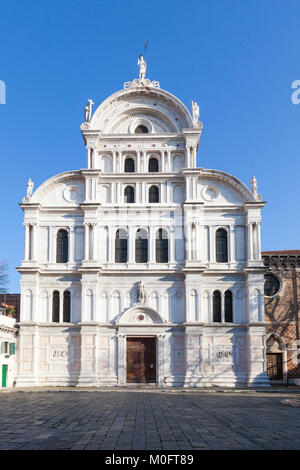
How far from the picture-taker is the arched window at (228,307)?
39312 mm

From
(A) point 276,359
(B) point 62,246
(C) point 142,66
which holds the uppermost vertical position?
(C) point 142,66

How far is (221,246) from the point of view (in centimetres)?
4050

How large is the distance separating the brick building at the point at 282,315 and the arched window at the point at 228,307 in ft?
14.4

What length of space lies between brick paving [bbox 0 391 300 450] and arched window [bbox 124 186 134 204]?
16.4 m

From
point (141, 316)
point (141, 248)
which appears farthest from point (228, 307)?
point (141, 248)

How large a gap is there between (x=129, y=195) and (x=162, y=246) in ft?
15.6

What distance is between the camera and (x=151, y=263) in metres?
39.6

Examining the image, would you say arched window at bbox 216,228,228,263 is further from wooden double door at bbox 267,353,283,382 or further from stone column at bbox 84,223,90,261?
stone column at bbox 84,223,90,261

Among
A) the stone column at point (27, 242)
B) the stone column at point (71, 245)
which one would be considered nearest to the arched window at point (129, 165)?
the stone column at point (71, 245)

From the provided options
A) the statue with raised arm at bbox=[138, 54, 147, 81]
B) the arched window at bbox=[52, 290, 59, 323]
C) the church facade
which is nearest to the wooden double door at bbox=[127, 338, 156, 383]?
the church facade

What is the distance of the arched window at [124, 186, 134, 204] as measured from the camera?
41.4 meters

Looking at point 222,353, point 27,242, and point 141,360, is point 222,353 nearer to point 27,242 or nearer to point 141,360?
point 141,360

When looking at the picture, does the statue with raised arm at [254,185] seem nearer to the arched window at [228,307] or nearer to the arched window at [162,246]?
the arched window at [162,246]

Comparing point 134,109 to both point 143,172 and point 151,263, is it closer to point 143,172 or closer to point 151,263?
point 143,172
